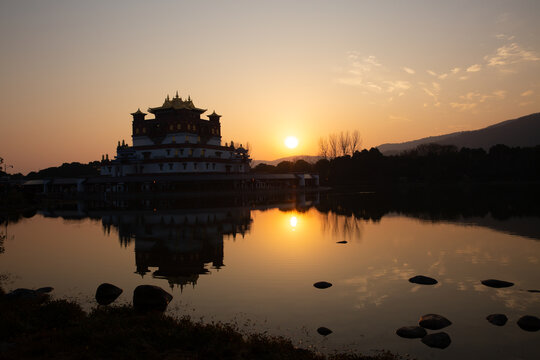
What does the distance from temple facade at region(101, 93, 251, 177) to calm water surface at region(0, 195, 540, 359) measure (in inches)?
2356

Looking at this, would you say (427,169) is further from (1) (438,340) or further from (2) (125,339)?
(2) (125,339)

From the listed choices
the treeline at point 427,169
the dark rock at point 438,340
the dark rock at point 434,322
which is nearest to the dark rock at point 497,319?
the dark rock at point 434,322

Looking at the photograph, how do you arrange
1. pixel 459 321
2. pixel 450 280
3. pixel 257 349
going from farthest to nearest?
1. pixel 450 280
2. pixel 459 321
3. pixel 257 349

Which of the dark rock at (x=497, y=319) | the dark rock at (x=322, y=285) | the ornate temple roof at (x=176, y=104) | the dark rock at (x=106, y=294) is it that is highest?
the ornate temple roof at (x=176, y=104)

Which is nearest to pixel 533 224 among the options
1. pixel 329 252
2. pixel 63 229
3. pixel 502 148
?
pixel 329 252

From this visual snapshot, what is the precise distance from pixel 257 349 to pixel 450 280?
A: 12821 mm

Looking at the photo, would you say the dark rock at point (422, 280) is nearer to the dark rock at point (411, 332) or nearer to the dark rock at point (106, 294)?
the dark rock at point (411, 332)

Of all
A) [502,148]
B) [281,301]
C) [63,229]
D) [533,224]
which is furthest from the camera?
[502,148]

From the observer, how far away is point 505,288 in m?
18.1

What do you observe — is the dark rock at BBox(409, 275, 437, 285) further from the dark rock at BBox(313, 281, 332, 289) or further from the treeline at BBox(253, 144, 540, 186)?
the treeline at BBox(253, 144, 540, 186)

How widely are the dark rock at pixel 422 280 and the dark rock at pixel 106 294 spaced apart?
1460cm

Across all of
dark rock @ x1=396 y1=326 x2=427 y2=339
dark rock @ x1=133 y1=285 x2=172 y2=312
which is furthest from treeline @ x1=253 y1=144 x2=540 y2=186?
dark rock @ x1=396 y1=326 x2=427 y2=339

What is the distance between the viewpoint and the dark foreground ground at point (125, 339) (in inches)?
423

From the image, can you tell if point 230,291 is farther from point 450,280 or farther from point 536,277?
point 536,277
